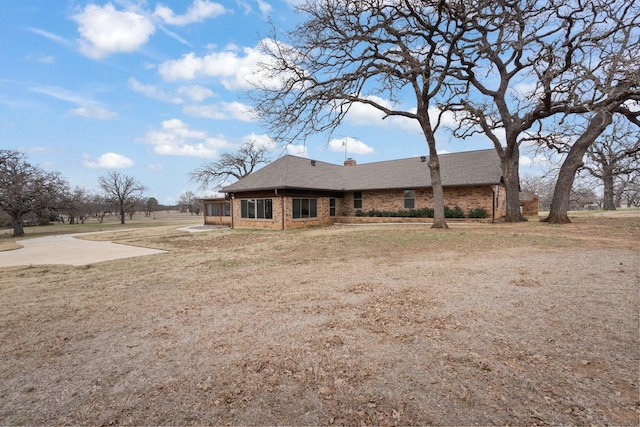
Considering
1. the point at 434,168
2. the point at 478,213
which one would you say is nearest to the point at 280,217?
the point at 434,168

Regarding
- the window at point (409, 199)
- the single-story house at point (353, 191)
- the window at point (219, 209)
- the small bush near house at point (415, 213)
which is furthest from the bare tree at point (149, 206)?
the window at point (409, 199)

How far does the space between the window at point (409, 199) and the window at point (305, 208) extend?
6.50 m

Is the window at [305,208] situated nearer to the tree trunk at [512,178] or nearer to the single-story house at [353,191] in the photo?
the single-story house at [353,191]

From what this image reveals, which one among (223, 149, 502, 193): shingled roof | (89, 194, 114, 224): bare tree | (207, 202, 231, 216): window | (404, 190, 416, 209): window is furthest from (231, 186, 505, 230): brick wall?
(89, 194, 114, 224): bare tree

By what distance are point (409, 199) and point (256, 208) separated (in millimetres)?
10840

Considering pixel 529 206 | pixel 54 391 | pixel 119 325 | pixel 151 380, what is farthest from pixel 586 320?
pixel 529 206

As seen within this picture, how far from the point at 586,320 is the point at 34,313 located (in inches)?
300

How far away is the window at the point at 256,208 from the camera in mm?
20000

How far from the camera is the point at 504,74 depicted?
17.5 m

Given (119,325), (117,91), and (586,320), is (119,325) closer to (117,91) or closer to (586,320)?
(586,320)

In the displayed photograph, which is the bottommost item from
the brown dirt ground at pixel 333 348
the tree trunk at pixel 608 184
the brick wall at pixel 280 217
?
the brown dirt ground at pixel 333 348

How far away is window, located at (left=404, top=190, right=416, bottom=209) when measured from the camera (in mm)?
21688

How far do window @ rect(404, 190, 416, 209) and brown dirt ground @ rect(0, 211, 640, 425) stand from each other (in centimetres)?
1516

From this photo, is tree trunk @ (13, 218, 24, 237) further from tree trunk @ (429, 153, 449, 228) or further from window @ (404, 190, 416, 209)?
tree trunk @ (429, 153, 449, 228)
